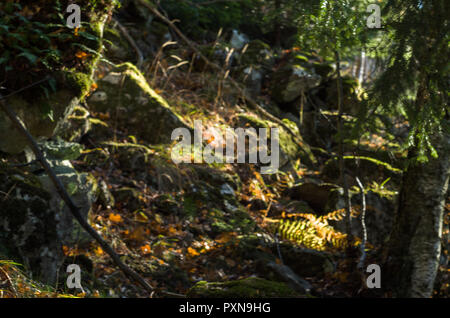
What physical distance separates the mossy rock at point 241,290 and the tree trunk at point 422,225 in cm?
167

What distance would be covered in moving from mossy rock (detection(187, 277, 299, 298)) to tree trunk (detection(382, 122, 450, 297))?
5.49ft

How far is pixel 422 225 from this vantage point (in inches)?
162

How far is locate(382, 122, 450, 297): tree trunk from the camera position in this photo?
402 cm

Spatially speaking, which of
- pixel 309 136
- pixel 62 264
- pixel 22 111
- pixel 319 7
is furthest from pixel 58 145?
pixel 309 136

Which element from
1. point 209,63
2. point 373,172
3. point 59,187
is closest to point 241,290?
point 59,187

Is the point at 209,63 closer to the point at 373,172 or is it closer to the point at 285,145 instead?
the point at 285,145

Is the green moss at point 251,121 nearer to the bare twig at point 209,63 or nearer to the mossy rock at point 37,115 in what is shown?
the bare twig at point 209,63

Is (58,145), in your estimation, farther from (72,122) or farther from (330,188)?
(330,188)

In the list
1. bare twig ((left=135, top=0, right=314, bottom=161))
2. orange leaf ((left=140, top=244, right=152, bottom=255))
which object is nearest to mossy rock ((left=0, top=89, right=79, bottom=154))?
bare twig ((left=135, top=0, right=314, bottom=161))

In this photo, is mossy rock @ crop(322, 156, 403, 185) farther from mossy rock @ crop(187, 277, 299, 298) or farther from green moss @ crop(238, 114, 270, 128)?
mossy rock @ crop(187, 277, 299, 298)

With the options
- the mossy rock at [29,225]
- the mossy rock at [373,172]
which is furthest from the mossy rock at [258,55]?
the mossy rock at [29,225]

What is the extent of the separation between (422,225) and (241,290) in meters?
2.29

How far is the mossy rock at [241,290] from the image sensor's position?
120 inches

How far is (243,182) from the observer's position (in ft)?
22.8
